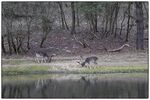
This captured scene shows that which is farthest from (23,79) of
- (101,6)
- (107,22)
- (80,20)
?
(80,20)

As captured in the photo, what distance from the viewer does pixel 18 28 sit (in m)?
45.2

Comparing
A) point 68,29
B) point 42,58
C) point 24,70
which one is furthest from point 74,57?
point 68,29

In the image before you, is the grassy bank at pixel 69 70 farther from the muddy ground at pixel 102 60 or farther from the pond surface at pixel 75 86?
the pond surface at pixel 75 86

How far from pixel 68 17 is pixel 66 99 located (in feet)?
111

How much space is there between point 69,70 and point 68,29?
16055mm

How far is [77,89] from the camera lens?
31250 mm

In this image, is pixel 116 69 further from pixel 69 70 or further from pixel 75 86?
pixel 75 86

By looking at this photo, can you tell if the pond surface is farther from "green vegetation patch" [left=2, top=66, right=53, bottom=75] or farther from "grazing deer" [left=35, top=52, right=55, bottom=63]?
"grazing deer" [left=35, top=52, right=55, bottom=63]

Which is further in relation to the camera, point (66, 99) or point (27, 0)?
point (27, 0)

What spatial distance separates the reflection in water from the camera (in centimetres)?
2909

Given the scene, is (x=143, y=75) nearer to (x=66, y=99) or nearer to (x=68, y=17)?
(x=66, y=99)

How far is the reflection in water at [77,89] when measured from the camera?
29.1 meters

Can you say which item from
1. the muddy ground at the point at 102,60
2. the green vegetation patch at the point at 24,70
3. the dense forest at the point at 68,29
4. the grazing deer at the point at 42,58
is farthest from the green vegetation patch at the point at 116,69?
the dense forest at the point at 68,29

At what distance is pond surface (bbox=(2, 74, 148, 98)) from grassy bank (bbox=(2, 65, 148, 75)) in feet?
5.55
